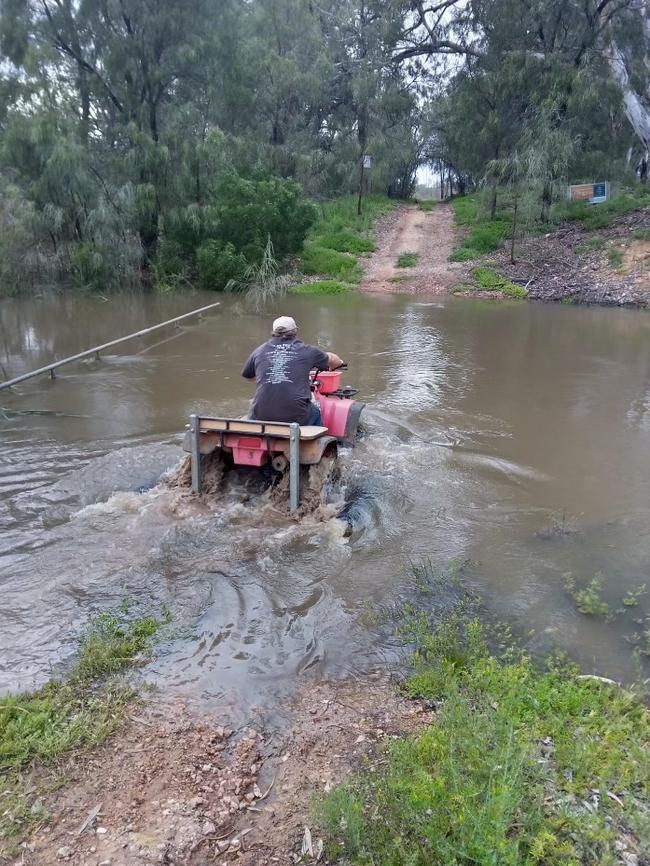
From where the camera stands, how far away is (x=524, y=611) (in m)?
4.44

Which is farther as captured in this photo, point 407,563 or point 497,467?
point 497,467

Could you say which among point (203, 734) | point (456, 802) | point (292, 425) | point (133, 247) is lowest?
point (203, 734)

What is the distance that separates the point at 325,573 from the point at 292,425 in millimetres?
1208

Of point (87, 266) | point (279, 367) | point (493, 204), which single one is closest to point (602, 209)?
point (493, 204)

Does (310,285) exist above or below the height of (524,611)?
above

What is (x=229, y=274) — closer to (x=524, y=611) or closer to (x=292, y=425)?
(x=292, y=425)

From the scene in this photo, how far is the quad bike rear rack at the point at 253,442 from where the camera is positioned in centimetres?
553

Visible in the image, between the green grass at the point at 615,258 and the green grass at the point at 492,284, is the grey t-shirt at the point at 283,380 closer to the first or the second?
the green grass at the point at 492,284

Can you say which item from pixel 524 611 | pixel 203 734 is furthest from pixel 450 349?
pixel 203 734

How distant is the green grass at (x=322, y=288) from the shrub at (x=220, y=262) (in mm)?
1881

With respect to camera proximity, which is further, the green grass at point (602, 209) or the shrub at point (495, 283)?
the green grass at point (602, 209)

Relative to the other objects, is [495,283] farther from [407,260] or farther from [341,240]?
[341,240]

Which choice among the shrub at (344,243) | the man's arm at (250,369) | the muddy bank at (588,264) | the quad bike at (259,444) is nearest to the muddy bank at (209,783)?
the quad bike at (259,444)

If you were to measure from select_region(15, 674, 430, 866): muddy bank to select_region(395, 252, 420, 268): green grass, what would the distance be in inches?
847
